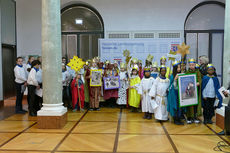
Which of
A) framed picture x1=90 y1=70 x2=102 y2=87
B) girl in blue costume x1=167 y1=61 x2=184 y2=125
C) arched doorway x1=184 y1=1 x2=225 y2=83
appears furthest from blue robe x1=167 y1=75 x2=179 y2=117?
arched doorway x1=184 y1=1 x2=225 y2=83

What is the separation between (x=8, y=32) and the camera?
886cm

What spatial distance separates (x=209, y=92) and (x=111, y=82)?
10.2ft

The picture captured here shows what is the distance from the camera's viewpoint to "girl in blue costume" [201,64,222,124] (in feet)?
17.1

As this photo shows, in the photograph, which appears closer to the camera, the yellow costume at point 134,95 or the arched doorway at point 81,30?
the yellow costume at point 134,95

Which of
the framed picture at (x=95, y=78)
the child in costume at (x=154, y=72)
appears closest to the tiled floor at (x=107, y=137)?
the framed picture at (x=95, y=78)

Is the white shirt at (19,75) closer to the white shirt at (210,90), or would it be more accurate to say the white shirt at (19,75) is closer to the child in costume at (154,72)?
the child in costume at (154,72)

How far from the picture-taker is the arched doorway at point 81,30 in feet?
33.9

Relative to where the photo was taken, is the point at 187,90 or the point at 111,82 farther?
the point at 111,82

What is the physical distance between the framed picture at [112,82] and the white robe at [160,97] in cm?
180

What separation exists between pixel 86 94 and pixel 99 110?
2.37ft

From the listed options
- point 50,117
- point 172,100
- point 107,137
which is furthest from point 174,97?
point 50,117

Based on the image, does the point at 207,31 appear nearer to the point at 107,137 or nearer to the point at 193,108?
the point at 193,108

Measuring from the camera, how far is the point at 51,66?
4.98 metres

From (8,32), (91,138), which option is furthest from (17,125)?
(8,32)
